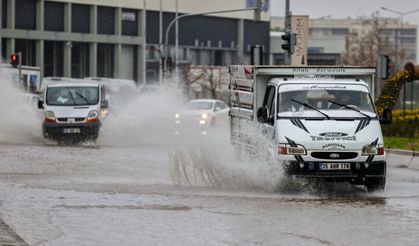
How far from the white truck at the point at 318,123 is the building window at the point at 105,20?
73027mm

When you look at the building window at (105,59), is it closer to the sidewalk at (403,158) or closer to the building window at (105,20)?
the building window at (105,20)

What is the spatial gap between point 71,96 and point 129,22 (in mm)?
62520

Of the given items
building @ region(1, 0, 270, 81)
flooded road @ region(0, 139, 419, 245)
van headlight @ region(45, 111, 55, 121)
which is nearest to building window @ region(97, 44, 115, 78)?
building @ region(1, 0, 270, 81)

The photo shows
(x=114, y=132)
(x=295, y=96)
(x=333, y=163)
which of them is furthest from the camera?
(x=114, y=132)

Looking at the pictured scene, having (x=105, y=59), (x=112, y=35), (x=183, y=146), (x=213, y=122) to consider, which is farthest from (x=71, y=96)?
(x=105, y=59)

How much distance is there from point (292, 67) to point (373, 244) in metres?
9.75

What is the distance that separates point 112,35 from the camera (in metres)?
95.4

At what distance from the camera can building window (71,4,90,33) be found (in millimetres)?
91625

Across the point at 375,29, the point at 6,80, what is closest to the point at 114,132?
the point at 6,80

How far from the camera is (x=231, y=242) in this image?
1238cm

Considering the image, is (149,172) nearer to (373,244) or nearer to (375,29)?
(373,244)

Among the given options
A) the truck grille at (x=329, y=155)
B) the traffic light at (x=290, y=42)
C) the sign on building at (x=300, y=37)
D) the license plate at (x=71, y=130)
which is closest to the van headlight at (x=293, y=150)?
the truck grille at (x=329, y=155)

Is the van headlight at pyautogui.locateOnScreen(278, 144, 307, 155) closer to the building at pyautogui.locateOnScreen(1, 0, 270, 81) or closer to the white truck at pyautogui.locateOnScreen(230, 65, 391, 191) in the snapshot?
the white truck at pyautogui.locateOnScreen(230, 65, 391, 191)

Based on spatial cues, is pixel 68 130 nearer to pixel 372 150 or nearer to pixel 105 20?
pixel 372 150
